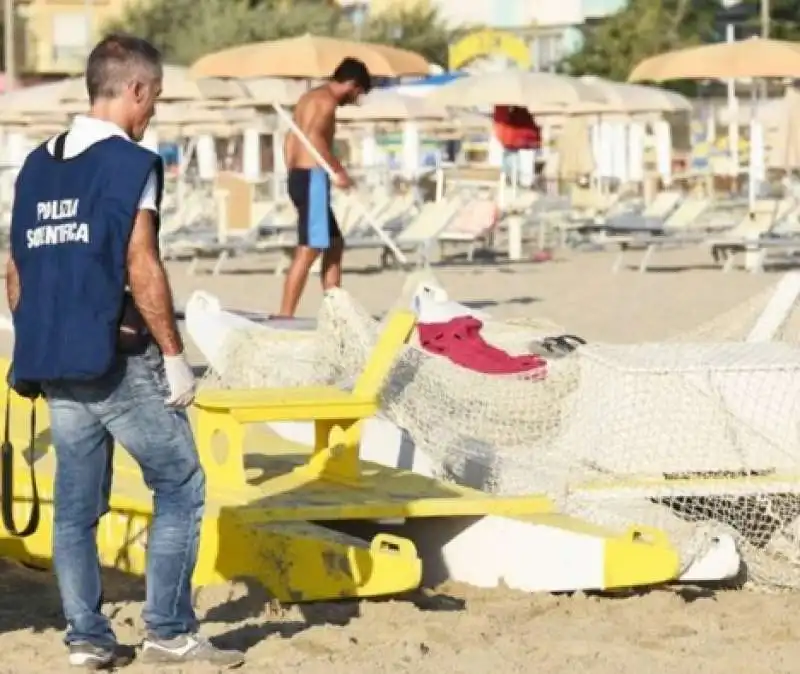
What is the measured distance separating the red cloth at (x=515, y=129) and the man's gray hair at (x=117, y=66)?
20.2 meters

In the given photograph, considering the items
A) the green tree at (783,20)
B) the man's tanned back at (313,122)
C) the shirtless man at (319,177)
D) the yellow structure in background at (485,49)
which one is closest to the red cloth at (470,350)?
the shirtless man at (319,177)

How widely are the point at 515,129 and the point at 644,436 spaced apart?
1875 centimetres

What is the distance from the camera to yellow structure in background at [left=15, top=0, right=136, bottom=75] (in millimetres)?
75312

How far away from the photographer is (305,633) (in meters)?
6.07

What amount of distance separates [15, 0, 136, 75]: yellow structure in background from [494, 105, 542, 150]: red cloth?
1971 inches

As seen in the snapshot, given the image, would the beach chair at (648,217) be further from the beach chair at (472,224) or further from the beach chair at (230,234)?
the beach chair at (230,234)

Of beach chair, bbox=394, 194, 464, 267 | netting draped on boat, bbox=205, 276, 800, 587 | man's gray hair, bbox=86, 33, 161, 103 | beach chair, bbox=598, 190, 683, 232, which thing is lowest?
beach chair, bbox=598, 190, 683, 232

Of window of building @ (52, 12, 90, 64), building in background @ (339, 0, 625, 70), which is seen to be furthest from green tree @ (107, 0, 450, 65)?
window of building @ (52, 12, 90, 64)

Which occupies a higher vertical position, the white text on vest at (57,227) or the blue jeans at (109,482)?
the white text on vest at (57,227)

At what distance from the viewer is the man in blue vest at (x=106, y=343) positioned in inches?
206

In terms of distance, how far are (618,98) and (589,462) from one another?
2305 centimetres

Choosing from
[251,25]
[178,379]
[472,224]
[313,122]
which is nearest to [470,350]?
[178,379]

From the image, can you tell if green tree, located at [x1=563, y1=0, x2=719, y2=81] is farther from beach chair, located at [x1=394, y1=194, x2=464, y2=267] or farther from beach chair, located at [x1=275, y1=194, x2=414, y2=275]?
beach chair, located at [x1=394, y1=194, x2=464, y2=267]

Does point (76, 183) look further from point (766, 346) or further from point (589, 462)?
point (766, 346)
